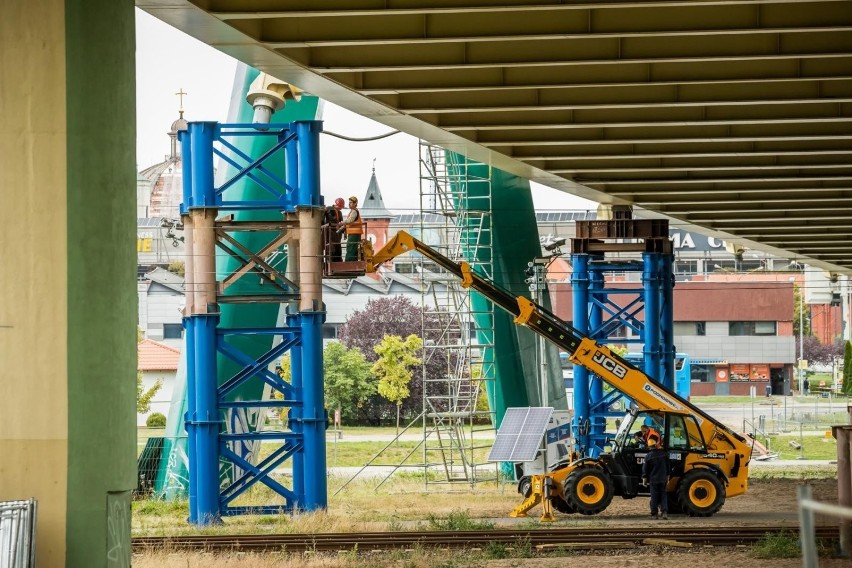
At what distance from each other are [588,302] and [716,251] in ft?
229

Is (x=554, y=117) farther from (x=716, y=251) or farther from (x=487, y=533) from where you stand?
(x=716, y=251)

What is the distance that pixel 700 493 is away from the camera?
24.0 metres

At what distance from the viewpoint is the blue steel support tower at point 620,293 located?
3275 centimetres

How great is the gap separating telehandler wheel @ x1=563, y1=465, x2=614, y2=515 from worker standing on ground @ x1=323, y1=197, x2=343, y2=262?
609cm

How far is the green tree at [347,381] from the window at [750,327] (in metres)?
24.7

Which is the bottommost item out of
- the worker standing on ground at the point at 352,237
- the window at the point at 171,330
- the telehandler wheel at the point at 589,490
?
the telehandler wheel at the point at 589,490

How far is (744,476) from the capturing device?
25.0 m

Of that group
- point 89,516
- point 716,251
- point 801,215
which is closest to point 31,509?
point 89,516

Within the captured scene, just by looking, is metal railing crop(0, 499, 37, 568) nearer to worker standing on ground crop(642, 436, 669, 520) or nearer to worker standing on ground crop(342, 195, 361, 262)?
worker standing on ground crop(342, 195, 361, 262)

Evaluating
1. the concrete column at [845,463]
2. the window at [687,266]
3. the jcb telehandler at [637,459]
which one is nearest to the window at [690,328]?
the window at [687,266]

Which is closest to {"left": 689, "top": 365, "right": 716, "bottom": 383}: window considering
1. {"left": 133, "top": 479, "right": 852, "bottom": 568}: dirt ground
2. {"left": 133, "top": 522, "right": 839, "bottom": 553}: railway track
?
{"left": 133, "top": 522, "right": 839, "bottom": 553}: railway track

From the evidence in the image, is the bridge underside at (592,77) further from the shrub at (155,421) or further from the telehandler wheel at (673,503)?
the shrub at (155,421)

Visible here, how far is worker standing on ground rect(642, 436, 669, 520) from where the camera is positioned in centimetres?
2323

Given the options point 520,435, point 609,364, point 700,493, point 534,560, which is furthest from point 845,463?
point 520,435
